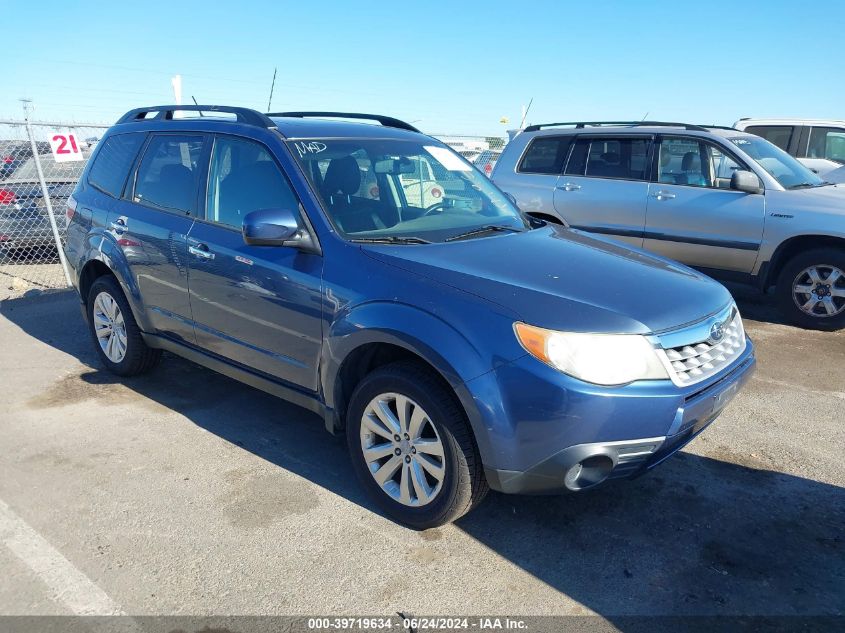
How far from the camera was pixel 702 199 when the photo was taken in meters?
6.79

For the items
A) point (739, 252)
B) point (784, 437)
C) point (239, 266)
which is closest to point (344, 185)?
point (239, 266)

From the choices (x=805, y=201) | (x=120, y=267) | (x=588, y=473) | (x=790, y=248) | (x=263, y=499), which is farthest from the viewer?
(x=790, y=248)

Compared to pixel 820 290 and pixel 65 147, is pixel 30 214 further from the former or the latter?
pixel 820 290

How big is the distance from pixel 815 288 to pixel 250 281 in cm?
536

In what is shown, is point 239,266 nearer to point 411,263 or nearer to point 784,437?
point 411,263

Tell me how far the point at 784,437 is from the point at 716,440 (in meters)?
0.44

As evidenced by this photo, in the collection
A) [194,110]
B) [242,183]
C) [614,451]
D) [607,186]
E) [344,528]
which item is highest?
[194,110]

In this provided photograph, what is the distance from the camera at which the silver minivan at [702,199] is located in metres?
6.38

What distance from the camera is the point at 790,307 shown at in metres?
6.57

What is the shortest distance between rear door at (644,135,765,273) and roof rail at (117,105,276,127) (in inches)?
180

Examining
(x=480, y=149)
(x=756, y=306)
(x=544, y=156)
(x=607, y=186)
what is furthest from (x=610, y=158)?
(x=480, y=149)

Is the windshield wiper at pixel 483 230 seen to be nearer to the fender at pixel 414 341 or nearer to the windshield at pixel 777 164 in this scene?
the fender at pixel 414 341

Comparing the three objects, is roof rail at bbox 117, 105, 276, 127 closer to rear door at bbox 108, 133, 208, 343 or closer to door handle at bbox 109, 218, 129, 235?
rear door at bbox 108, 133, 208, 343

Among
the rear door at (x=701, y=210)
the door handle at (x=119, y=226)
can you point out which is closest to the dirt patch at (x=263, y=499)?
the door handle at (x=119, y=226)
